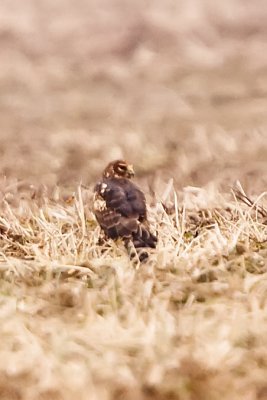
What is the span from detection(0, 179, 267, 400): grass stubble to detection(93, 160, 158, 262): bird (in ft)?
0.17

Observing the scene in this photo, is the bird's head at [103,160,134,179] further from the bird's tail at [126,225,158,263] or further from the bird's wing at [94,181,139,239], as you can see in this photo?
the bird's tail at [126,225,158,263]

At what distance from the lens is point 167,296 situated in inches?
121

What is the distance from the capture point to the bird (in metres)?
3.34

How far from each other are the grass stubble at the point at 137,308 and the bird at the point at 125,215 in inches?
2.0

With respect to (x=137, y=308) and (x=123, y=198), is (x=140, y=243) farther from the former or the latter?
(x=137, y=308)

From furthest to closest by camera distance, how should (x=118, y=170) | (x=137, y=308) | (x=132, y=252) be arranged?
(x=118, y=170), (x=132, y=252), (x=137, y=308)

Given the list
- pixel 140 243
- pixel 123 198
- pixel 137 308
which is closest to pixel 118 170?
pixel 123 198

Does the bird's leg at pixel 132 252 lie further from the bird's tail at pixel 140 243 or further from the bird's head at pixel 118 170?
the bird's head at pixel 118 170

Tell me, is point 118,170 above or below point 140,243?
above

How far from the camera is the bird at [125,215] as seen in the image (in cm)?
334

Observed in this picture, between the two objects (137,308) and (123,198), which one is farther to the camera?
(123,198)

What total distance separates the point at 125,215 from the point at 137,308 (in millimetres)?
452

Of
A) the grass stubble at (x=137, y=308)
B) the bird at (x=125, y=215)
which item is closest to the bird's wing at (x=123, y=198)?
the bird at (x=125, y=215)

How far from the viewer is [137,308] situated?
3.00m
